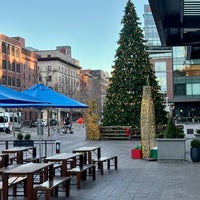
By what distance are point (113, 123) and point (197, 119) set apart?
50.2 meters

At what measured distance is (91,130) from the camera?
102 ft

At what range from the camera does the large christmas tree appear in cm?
3209

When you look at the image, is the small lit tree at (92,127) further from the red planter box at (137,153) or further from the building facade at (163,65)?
the building facade at (163,65)

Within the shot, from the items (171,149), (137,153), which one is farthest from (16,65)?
(171,149)

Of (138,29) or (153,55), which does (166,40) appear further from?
(153,55)

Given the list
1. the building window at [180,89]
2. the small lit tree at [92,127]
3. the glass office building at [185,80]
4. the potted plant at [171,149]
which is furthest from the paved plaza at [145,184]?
the building window at [180,89]

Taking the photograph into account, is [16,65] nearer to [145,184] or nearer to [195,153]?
[195,153]

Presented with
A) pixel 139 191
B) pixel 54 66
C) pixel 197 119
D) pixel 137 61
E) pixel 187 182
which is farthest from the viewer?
pixel 54 66

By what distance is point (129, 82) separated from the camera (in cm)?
3244

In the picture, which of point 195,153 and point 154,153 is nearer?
point 195,153

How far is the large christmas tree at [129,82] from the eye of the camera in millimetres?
32094

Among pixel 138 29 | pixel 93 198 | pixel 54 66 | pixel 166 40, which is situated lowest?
pixel 93 198

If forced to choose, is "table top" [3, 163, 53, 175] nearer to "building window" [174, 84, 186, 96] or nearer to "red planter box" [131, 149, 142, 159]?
"red planter box" [131, 149, 142, 159]

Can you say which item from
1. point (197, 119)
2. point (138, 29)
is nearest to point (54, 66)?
point (197, 119)
